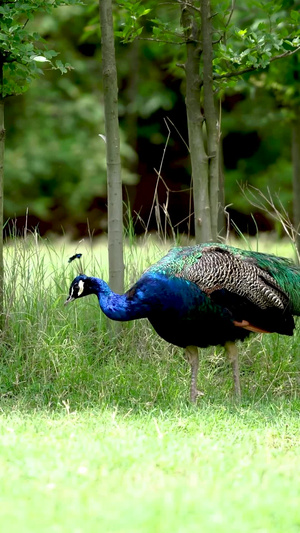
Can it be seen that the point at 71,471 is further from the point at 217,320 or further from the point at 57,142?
the point at 57,142

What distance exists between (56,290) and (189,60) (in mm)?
2123

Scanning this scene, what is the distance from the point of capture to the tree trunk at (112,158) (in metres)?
6.77

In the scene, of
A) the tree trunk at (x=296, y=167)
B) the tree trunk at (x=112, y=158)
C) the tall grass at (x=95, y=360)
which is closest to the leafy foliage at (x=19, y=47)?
the tree trunk at (x=112, y=158)

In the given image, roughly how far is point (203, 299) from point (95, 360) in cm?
110

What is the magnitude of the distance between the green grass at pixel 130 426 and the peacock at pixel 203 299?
1.46ft

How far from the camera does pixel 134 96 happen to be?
66.8 feet

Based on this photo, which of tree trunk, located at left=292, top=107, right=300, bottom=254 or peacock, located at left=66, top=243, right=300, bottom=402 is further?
tree trunk, located at left=292, top=107, right=300, bottom=254

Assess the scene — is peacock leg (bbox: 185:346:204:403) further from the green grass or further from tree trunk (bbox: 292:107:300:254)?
tree trunk (bbox: 292:107:300:254)

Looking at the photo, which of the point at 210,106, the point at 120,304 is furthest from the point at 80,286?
the point at 210,106

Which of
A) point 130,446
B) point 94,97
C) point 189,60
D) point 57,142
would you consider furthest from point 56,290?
point 94,97

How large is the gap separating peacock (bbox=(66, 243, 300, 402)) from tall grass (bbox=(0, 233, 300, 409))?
0.37m

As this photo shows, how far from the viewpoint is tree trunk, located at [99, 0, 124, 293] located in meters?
6.77

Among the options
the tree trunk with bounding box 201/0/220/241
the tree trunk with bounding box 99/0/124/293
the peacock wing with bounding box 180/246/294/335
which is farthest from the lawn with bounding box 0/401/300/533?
the tree trunk with bounding box 201/0/220/241

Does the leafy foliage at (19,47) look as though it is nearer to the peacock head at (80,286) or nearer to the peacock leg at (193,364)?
the peacock head at (80,286)
